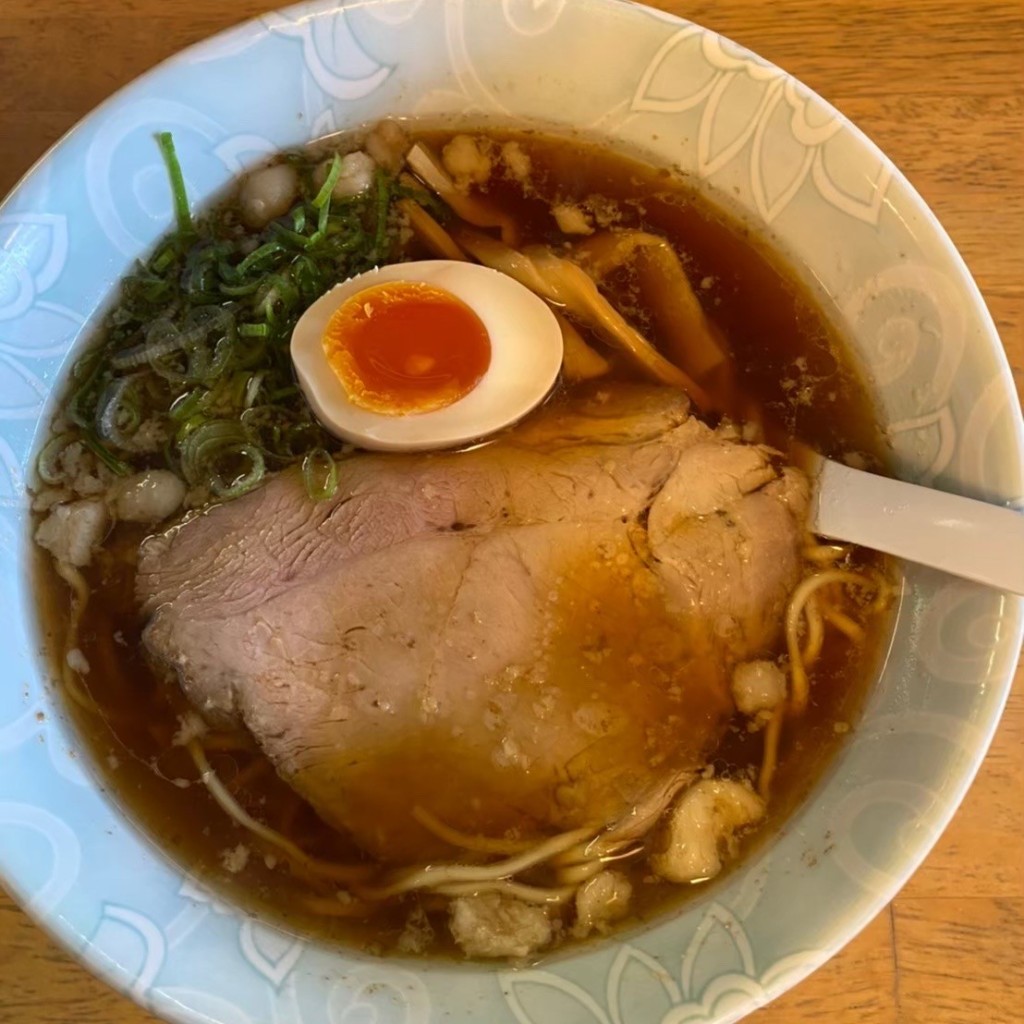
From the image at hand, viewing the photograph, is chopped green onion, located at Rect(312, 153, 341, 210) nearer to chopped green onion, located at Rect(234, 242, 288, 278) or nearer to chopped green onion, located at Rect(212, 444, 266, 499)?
chopped green onion, located at Rect(234, 242, 288, 278)

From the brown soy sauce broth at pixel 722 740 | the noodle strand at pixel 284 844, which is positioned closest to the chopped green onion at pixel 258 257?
the brown soy sauce broth at pixel 722 740

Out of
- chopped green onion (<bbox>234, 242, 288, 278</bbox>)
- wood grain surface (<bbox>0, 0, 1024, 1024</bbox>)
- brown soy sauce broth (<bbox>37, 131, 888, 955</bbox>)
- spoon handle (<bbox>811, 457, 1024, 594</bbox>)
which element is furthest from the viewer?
wood grain surface (<bbox>0, 0, 1024, 1024</bbox>)

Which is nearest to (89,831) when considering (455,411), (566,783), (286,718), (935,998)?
(286,718)

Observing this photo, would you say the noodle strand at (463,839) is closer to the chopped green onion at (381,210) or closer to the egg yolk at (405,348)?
the egg yolk at (405,348)

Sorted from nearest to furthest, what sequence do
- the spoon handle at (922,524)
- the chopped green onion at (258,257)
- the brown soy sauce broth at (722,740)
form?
1. the spoon handle at (922,524)
2. the brown soy sauce broth at (722,740)
3. the chopped green onion at (258,257)

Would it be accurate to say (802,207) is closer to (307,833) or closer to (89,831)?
(307,833)

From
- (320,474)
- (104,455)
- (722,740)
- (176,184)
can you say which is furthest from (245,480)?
(722,740)

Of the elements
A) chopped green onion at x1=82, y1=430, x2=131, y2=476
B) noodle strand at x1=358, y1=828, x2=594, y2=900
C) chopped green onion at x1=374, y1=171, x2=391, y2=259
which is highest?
chopped green onion at x1=374, y1=171, x2=391, y2=259

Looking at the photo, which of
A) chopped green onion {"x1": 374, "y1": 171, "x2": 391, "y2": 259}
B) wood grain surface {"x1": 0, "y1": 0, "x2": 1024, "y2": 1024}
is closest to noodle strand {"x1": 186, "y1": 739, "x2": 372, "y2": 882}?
chopped green onion {"x1": 374, "y1": 171, "x2": 391, "y2": 259}
